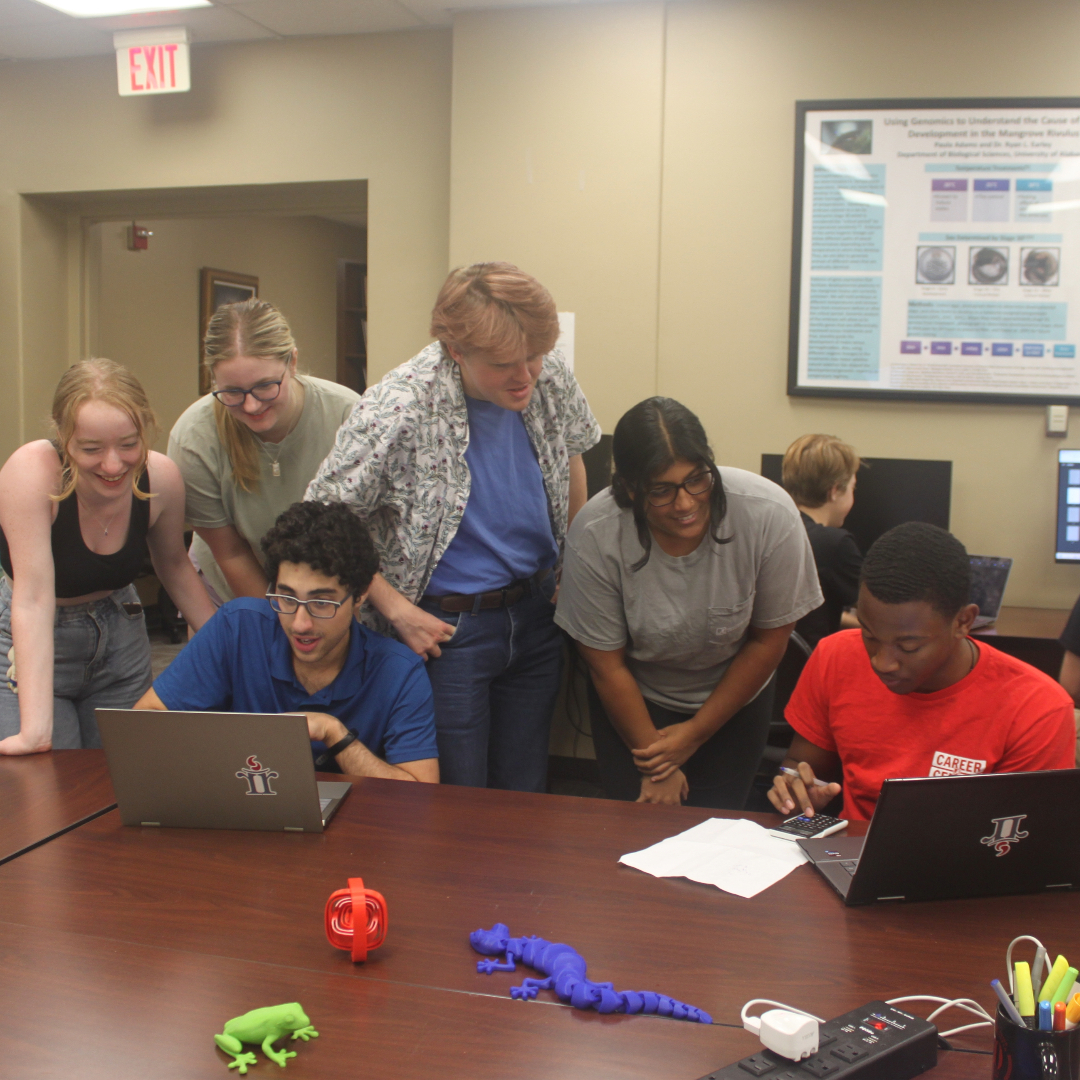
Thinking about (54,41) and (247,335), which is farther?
(54,41)

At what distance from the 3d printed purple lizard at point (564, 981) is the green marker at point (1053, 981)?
0.32 meters

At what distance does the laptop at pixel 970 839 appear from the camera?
1164 millimetres

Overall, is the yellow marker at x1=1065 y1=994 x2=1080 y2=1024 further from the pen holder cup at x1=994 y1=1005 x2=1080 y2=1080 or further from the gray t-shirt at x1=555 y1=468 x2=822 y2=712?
the gray t-shirt at x1=555 y1=468 x2=822 y2=712

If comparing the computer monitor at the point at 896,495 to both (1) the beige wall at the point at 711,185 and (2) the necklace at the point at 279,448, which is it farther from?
(2) the necklace at the point at 279,448

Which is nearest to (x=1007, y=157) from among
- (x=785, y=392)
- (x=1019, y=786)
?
(x=785, y=392)

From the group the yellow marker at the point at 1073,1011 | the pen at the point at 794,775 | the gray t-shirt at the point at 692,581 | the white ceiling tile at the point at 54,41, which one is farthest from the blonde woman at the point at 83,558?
the white ceiling tile at the point at 54,41

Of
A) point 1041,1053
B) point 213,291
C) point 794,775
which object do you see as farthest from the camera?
point 213,291

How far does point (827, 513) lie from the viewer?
297 cm

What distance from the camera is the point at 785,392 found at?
3.31 metres

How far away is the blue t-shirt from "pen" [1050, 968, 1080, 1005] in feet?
4.09

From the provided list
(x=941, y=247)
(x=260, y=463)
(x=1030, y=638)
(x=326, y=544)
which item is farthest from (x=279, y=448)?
(x=941, y=247)

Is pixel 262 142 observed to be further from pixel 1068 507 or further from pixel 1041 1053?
pixel 1041 1053

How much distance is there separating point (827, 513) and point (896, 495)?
348mm

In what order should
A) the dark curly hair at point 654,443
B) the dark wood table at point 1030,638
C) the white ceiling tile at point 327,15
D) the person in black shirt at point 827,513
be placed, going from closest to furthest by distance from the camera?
the dark curly hair at point 654,443 < the dark wood table at point 1030,638 < the person in black shirt at point 827,513 < the white ceiling tile at point 327,15
